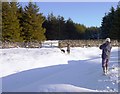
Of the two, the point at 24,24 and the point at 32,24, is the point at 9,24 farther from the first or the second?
the point at 32,24

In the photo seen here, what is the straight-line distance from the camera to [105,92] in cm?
1027

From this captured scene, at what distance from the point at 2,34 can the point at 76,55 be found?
1969cm

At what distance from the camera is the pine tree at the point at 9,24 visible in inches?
1953

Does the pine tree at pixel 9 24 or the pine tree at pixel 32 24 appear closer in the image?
the pine tree at pixel 9 24

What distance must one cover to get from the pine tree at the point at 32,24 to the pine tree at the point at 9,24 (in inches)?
128

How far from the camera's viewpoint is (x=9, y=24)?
50219 millimetres

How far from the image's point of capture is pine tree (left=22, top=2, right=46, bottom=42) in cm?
5353

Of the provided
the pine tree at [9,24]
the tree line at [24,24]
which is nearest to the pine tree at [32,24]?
the tree line at [24,24]

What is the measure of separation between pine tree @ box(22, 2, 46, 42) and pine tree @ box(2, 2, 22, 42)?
3250mm

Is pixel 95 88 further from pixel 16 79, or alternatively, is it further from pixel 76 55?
pixel 76 55

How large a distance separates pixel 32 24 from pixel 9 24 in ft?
18.0

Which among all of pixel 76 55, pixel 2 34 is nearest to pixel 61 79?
pixel 76 55

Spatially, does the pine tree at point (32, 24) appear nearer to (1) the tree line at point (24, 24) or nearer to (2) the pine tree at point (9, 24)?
(1) the tree line at point (24, 24)

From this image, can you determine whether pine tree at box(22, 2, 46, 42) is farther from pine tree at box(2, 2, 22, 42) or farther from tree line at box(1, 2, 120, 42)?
pine tree at box(2, 2, 22, 42)
